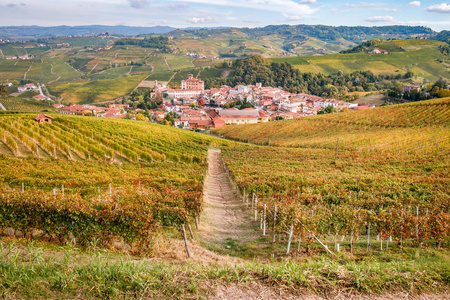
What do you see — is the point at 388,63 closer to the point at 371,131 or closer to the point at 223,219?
the point at 371,131

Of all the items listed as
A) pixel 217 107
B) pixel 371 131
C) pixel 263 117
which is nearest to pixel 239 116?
pixel 263 117

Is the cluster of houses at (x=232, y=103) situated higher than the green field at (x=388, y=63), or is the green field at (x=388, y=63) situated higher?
the green field at (x=388, y=63)

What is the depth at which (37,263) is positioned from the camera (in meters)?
6.82

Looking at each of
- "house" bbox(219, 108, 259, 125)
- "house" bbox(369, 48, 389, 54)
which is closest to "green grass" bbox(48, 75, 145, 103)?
"house" bbox(219, 108, 259, 125)

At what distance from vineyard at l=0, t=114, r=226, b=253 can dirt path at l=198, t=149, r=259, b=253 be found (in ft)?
3.78

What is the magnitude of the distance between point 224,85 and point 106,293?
153 metres

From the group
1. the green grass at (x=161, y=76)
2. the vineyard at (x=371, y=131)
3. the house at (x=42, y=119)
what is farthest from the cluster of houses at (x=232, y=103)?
the house at (x=42, y=119)

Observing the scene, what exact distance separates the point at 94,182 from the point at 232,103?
100848mm

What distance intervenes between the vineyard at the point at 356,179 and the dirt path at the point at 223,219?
2.99 feet

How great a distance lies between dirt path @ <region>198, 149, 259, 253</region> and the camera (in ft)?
41.0

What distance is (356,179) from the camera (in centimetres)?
2269

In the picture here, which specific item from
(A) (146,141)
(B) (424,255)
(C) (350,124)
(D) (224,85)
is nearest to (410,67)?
(D) (224,85)

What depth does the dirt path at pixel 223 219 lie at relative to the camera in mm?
12500

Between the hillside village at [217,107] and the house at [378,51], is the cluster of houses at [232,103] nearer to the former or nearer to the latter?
the hillside village at [217,107]
